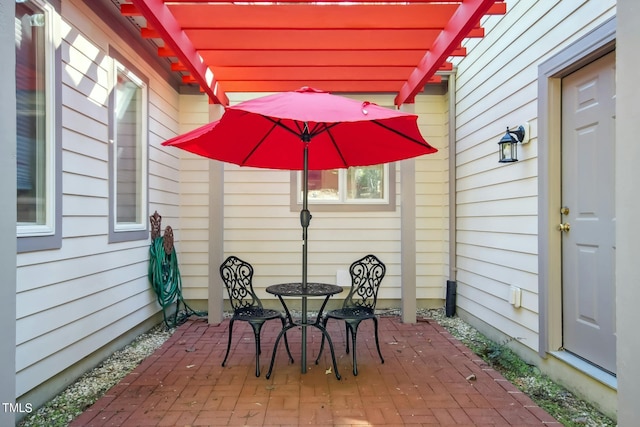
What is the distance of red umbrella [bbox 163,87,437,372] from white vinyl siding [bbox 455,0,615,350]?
42.8 inches

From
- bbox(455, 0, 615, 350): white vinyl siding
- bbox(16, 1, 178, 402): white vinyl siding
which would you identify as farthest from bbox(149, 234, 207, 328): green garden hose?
bbox(455, 0, 615, 350): white vinyl siding

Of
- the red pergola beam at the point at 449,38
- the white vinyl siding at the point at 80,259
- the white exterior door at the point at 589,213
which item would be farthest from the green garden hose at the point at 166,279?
the white exterior door at the point at 589,213

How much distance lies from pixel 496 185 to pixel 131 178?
3.58 meters

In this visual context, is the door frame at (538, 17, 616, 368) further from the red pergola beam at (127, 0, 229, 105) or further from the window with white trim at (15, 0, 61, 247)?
the window with white trim at (15, 0, 61, 247)

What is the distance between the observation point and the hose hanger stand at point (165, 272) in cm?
431

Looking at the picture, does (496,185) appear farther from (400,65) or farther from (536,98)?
(400,65)

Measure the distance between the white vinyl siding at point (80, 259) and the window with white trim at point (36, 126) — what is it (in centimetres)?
12

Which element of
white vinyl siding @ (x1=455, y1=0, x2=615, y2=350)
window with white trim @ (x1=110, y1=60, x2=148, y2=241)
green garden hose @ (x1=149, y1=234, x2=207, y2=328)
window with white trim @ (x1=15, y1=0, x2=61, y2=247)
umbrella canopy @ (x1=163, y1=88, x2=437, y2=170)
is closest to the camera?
umbrella canopy @ (x1=163, y1=88, x2=437, y2=170)

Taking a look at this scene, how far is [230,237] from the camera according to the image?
520cm

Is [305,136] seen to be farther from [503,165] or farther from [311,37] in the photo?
[503,165]

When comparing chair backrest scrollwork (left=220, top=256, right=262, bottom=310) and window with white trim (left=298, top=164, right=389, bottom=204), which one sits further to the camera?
window with white trim (left=298, top=164, right=389, bottom=204)

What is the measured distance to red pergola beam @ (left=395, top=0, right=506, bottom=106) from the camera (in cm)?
271

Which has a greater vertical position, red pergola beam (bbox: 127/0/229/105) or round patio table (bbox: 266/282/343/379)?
red pergola beam (bbox: 127/0/229/105)

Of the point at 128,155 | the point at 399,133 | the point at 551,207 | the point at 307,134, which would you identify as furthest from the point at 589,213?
the point at 128,155
